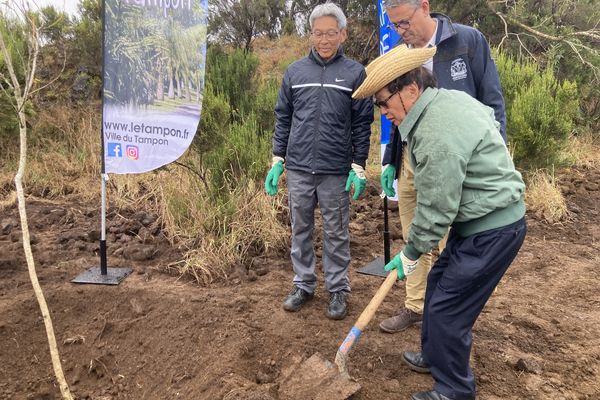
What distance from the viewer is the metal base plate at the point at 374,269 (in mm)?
4086

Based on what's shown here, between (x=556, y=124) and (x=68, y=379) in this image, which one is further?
(x=556, y=124)

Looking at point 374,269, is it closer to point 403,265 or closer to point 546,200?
point 403,265

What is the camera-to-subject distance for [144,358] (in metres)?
2.95

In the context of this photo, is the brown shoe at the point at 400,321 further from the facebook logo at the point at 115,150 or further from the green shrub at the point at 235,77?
Result: the green shrub at the point at 235,77

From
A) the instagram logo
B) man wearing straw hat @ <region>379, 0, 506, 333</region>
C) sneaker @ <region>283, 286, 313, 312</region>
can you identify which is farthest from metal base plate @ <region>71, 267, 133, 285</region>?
man wearing straw hat @ <region>379, 0, 506, 333</region>

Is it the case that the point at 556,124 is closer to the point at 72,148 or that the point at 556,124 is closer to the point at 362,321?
the point at 362,321

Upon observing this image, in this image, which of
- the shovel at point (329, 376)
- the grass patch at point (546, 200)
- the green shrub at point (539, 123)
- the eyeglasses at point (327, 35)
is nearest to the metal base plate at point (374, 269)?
the shovel at point (329, 376)

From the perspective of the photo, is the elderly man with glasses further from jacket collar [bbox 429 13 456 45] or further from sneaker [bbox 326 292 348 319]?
jacket collar [bbox 429 13 456 45]

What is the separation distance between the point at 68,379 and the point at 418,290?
2029 mm

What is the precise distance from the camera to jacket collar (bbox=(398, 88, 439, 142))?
207 cm

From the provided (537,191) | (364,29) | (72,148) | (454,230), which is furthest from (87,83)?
(454,230)

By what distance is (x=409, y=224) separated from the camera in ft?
10.1

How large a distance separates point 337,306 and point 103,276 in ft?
5.69

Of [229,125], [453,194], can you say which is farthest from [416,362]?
[229,125]
